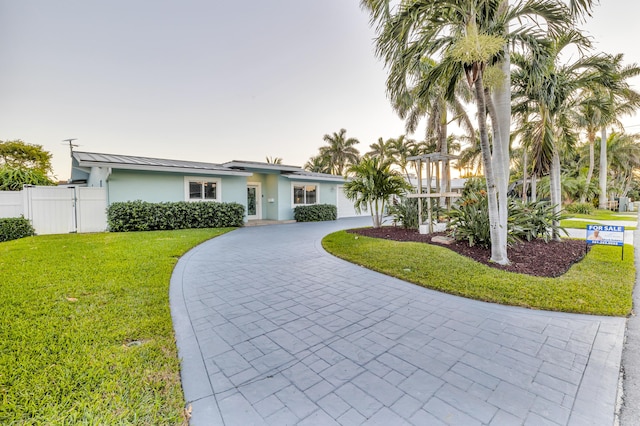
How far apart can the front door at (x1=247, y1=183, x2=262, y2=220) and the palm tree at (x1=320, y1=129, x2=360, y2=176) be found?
1859cm

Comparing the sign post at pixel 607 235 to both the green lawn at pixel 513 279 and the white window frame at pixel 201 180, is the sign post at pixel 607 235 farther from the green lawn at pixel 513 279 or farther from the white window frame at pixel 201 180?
the white window frame at pixel 201 180

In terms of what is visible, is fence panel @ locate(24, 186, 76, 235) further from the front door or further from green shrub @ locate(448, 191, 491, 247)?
green shrub @ locate(448, 191, 491, 247)

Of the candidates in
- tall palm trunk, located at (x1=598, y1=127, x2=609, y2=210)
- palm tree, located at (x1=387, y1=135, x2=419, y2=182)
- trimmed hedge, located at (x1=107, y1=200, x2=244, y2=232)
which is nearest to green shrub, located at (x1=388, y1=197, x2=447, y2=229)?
trimmed hedge, located at (x1=107, y1=200, x2=244, y2=232)

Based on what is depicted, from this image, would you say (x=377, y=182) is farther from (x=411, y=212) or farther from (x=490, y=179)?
(x=490, y=179)

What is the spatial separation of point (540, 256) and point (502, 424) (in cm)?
591

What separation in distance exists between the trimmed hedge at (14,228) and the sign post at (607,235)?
53.0 feet

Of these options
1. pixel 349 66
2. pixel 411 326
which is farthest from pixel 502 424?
pixel 349 66

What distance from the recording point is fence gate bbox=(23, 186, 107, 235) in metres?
9.63

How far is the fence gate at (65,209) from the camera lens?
9633 mm

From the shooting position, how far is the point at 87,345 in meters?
2.68

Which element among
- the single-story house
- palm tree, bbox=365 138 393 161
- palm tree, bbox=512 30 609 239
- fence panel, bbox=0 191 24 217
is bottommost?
fence panel, bbox=0 191 24 217

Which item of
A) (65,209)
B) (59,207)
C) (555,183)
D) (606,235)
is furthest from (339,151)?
(606,235)

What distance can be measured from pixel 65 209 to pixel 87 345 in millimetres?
10343

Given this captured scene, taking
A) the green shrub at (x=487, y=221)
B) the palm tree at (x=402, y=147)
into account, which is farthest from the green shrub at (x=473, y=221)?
the palm tree at (x=402, y=147)
